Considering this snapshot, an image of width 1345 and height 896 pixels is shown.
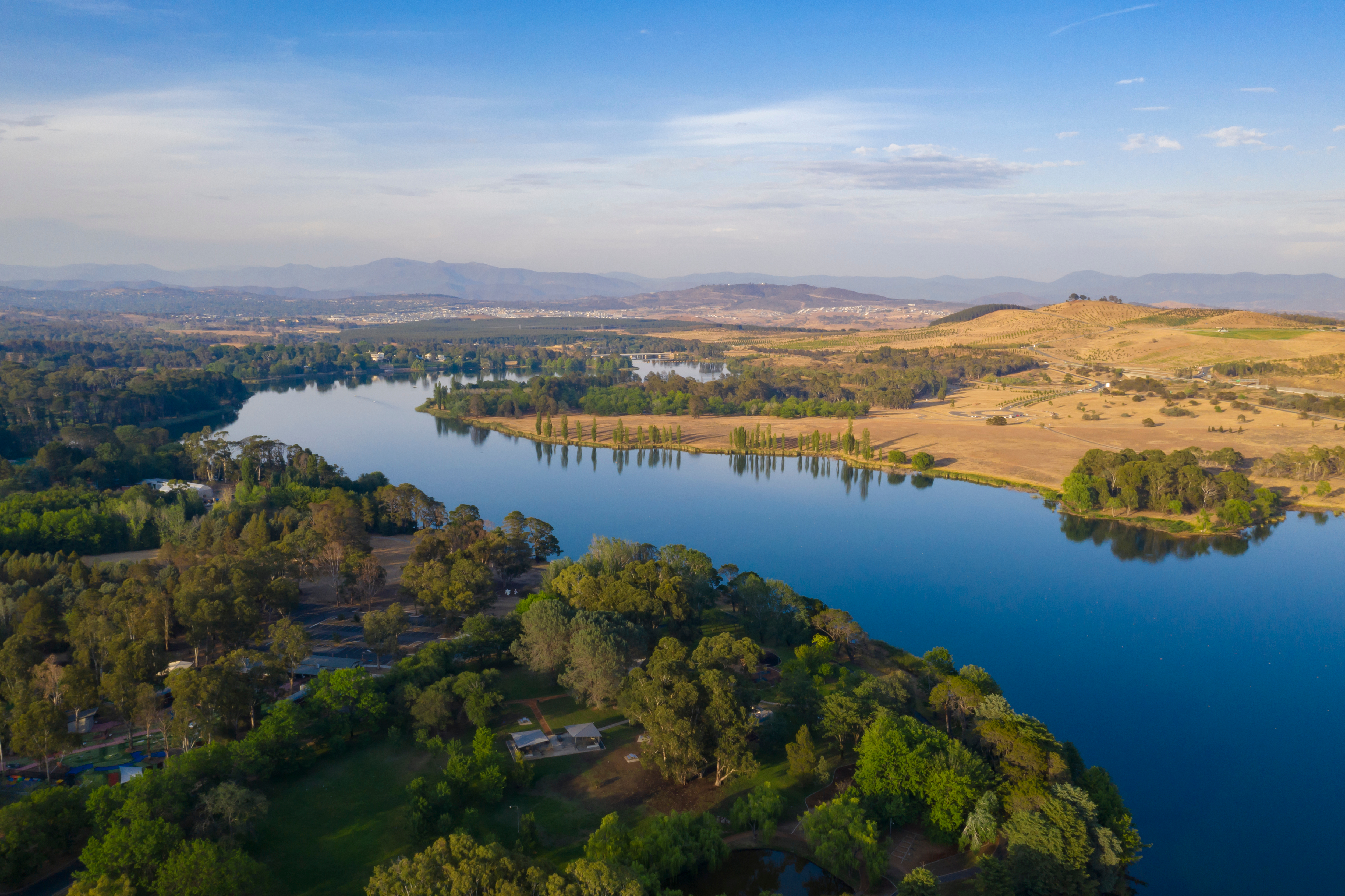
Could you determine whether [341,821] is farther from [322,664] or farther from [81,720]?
[81,720]

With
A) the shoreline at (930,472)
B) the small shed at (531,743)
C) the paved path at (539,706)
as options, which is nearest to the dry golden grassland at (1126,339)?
the shoreline at (930,472)

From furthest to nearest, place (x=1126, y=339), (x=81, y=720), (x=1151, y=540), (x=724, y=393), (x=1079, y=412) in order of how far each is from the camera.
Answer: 1. (x=1126, y=339)
2. (x=724, y=393)
3. (x=1079, y=412)
4. (x=1151, y=540)
5. (x=81, y=720)

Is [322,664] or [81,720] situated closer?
[81,720]

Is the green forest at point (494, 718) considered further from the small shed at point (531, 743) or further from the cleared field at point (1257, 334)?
the cleared field at point (1257, 334)

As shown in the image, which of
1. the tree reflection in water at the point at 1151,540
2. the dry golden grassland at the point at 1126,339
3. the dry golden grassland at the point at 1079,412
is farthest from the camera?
the dry golden grassland at the point at 1126,339

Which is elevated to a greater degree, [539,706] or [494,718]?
[494,718]

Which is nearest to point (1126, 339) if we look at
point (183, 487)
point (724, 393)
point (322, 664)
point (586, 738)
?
point (724, 393)
